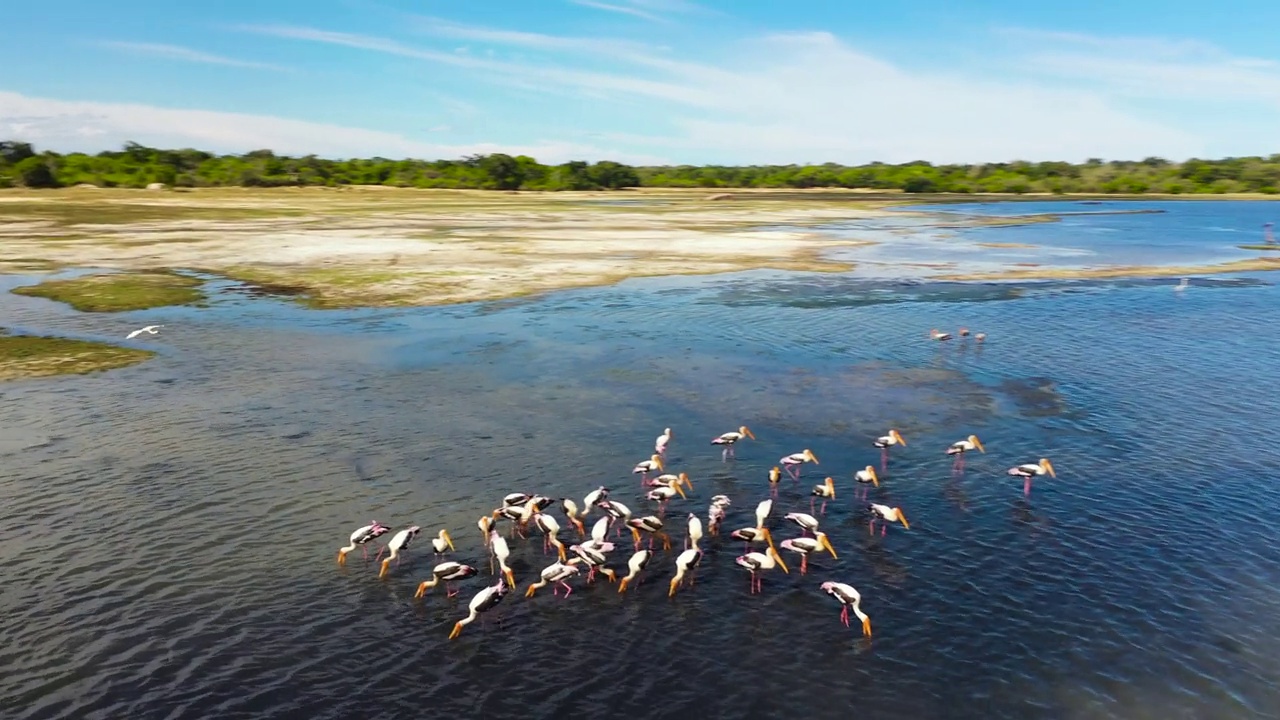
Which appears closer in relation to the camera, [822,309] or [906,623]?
Answer: [906,623]

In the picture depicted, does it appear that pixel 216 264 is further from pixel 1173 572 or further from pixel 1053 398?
pixel 1173 572

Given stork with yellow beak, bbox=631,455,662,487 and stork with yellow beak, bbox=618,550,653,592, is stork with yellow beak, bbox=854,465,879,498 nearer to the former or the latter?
stork with yellow beak, bbox=631,455,662,487

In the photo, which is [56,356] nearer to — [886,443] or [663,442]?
[663,442]

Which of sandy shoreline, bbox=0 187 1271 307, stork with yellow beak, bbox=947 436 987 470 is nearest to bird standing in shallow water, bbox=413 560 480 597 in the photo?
stork with yellow beak, bbox=947 436 987 470

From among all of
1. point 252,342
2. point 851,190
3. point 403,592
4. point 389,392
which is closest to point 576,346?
point 389,392

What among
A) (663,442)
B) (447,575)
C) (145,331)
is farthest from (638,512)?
(145,331)
